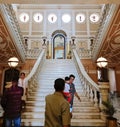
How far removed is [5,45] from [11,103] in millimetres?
7989

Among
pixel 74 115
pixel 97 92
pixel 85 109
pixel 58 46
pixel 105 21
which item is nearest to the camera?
pixel 74 115

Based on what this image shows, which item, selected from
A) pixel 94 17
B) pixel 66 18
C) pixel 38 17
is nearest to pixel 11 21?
pixel 38 17

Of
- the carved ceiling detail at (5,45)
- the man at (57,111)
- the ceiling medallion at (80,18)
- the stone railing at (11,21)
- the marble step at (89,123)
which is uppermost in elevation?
the ceiling medallion at (80,18)

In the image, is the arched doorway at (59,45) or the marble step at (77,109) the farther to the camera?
the arched doorway at (59,45)

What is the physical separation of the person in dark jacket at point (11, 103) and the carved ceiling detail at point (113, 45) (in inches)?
222

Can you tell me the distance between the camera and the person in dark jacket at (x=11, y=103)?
334 cm

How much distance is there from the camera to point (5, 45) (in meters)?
10.8

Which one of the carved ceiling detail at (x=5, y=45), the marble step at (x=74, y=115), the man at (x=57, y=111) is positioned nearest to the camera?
the man at (x=57, y=111)

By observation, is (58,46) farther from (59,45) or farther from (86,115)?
(86,115)

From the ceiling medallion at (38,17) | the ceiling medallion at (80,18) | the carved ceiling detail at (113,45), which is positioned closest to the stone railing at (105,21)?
the carved ceiling detail at (113,45)

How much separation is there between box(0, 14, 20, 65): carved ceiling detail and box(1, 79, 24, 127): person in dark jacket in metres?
5.36

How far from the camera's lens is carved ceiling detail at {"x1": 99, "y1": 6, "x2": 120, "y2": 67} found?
8.49 m

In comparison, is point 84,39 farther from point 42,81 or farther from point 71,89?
point 71,89

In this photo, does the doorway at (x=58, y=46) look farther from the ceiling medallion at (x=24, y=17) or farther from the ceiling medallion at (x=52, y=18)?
the ceiling medallion at (x=24, y=17)
